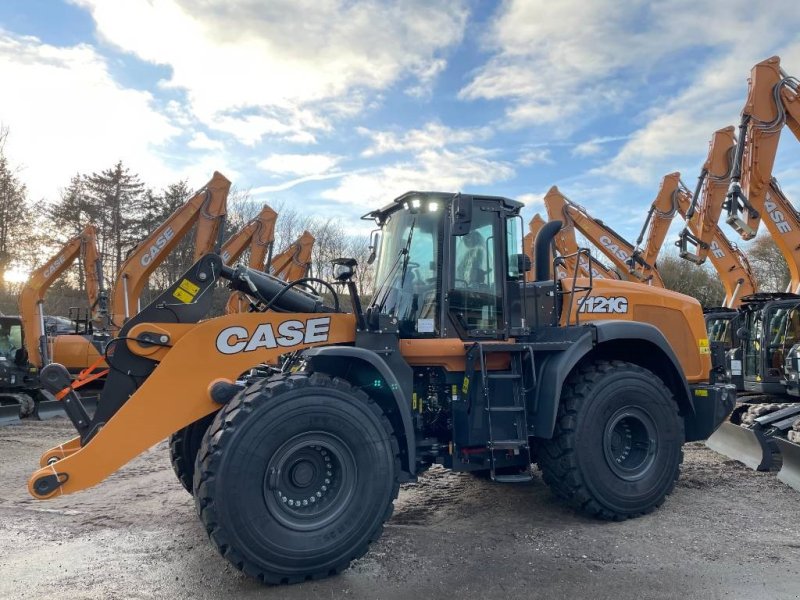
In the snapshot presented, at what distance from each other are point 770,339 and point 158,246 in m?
12.0

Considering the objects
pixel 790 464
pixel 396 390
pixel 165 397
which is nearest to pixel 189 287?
pixel 165 397

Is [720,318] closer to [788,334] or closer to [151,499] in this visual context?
[788,334]

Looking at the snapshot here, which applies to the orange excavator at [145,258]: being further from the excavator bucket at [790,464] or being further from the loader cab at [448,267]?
the excavator bucket at [790,464]

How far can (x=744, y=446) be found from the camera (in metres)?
7.52

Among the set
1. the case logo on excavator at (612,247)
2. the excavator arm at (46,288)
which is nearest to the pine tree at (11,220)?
the excavator arm at (46,288)

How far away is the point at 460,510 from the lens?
565 cm

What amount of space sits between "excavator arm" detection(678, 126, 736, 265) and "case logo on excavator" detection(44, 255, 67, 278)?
42.8 ft

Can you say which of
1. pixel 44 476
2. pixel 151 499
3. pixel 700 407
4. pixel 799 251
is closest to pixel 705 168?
pixel 799 251

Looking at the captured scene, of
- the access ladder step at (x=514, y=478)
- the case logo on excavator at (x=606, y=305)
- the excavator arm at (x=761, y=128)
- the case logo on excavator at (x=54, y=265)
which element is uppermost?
the excavator arm at (x=761, y=128)

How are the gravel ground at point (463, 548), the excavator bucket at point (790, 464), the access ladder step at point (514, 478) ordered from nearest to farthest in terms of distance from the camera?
the gravel ground at point (463, 548), the access ladder step at point (514, 478), the excavator bucket at point (790, 464)

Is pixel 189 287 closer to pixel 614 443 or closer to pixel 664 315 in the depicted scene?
pixel 614 443

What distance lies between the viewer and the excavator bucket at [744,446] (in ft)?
23.3

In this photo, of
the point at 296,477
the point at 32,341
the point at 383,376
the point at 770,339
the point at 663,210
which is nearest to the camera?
the point at 296,477

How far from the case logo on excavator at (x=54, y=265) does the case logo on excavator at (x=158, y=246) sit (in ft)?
6.68
